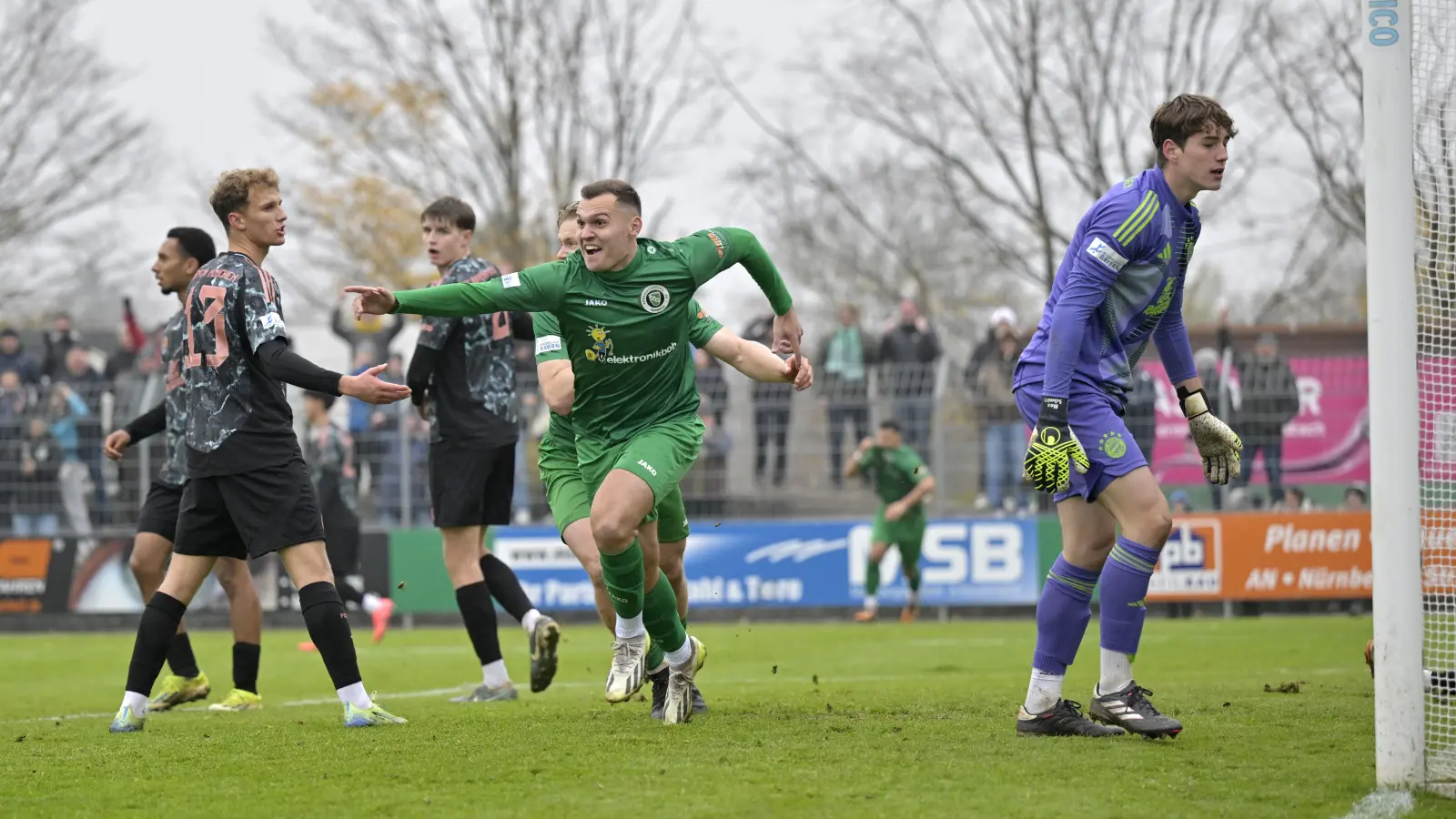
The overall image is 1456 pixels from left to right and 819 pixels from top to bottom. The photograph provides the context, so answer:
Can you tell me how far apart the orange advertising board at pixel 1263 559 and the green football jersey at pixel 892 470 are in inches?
123

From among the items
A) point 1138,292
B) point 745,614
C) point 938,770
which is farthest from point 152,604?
point 745,614

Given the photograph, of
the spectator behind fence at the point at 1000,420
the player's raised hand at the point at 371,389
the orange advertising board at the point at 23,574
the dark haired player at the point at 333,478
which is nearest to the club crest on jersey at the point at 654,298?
the player's raised hand at the point at 371,389

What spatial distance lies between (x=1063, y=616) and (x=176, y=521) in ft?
16.0

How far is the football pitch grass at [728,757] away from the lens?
15.4ft

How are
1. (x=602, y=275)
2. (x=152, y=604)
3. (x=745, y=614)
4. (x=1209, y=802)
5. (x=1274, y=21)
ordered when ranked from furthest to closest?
(x=1274, y=21) → (x=745, y=614) → (x=152, y=604) → (x=602, y=275) → (x=1209, y=802)

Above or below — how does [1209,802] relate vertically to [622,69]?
below

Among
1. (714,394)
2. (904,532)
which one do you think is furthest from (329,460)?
(904,532)

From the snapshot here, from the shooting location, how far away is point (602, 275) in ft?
21.2

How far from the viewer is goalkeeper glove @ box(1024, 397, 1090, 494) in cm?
574

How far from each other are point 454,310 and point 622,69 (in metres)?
24.6

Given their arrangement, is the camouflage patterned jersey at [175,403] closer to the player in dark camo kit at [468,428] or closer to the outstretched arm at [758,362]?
the player in dark camo kit at [468,428]

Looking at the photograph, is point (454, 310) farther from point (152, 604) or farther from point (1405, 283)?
point (1405, 283)

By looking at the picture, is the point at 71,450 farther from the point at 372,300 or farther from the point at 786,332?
the point at 372,300

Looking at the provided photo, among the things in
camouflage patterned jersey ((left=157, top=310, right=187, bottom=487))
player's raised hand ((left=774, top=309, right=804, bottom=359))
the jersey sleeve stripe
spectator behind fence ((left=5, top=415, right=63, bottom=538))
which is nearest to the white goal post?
the jersey sleeve stripe
